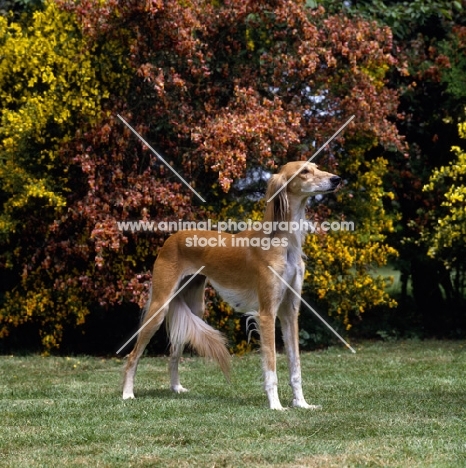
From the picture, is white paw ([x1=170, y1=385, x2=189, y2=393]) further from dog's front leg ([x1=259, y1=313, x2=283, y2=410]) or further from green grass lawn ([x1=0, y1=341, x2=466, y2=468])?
dog's front leg ([x1=259, y1=313, x2=283, y2=410])

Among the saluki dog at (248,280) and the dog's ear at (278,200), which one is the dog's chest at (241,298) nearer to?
the saluki dog at (248,280)

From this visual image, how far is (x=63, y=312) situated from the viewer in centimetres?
999

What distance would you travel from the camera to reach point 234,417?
19.3 ft

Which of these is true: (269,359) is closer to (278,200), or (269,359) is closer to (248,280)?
(248,280)

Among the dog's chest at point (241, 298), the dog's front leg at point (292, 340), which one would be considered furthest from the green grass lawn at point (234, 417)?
the dog's chest at point (241, 298)

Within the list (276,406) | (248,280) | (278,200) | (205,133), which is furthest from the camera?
(205,133)

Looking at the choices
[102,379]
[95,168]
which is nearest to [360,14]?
[95,168]

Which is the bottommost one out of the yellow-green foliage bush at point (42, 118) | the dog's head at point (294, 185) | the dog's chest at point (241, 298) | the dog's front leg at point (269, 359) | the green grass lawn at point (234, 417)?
the green grass lawn at point (234, 417)

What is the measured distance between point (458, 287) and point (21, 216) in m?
5.71

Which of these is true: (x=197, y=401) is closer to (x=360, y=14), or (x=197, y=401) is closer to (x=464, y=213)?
(x=464, y=213)

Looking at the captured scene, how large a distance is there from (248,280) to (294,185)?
2.74 feet

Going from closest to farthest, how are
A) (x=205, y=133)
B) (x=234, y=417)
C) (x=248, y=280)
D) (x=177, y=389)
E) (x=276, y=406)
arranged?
(x=234, y=417), (x=276, y=406), (x=248, y=280), (x=177, y=389), (x=205, y=133)

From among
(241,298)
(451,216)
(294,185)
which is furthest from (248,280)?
(451,216)

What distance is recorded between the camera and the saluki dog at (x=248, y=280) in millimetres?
6531
